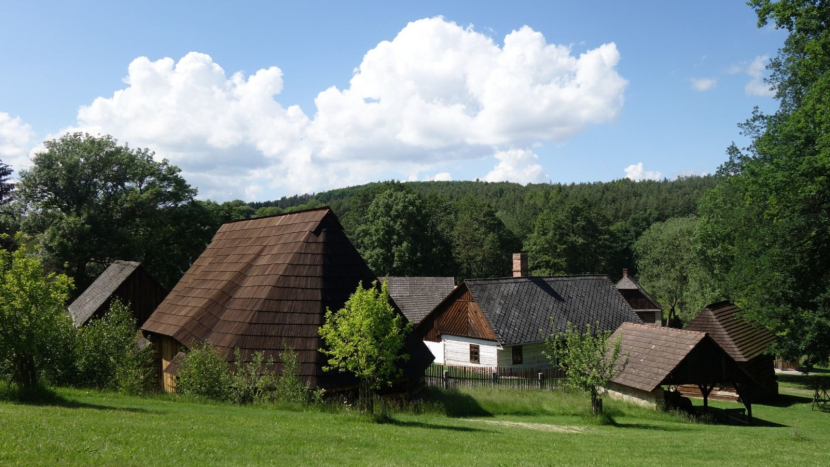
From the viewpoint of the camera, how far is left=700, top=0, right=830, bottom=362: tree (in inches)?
754

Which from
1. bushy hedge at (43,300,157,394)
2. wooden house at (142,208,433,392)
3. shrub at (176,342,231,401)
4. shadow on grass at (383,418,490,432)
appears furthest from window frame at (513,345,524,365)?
bushy hedge at (43,300,157,394)

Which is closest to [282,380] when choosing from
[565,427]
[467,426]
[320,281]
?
[320,281]

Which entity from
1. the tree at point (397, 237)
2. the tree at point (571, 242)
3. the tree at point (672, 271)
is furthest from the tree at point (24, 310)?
the tree at point (571, 242)

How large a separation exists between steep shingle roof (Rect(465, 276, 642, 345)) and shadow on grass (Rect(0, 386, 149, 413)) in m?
21.7

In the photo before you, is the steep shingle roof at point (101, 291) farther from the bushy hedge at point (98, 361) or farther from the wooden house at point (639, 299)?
the wooden house at point (639, 299)

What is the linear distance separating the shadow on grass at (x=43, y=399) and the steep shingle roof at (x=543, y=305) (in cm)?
2175

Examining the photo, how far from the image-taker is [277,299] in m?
16.2

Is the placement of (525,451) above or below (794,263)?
below

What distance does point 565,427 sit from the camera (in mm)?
15188

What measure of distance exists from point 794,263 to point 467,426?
18967 mm

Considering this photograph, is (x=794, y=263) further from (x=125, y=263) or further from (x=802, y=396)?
(x=125, y=263)

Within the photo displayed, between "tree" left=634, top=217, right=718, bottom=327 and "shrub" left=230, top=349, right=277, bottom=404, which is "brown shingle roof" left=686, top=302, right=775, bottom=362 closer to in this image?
"tree" left=634, top=217, right=718, bottom=327

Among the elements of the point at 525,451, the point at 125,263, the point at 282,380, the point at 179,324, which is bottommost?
the point at 525,451

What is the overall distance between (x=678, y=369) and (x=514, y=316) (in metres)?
12.1
